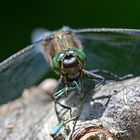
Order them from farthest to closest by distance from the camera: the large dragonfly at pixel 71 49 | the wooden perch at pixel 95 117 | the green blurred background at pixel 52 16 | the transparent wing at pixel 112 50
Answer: the green blurred background at pixel 52 16
the transparent wing at pixel 112 50
the large dragonfly at pixel 71 49
the wooden perch at pixel 95 117

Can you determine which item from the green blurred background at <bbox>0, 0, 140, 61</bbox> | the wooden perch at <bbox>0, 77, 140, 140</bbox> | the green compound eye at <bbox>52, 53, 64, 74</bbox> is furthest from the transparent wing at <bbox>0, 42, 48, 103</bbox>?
the green blurred background at <bbox>0, 0, 140, 61</bbox>

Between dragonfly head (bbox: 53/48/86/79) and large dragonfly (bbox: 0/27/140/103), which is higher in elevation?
dragonfly head (bbox: 53/48/86/79)

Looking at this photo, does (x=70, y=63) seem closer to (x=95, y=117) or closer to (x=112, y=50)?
(x=95, y=117)

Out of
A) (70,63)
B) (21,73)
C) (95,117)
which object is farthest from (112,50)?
(95,117)

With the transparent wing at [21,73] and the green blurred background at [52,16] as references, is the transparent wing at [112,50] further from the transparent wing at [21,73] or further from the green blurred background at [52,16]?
the green blurred background at [52,16]

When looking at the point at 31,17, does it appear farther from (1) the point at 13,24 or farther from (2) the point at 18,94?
(2) the point at 18,94

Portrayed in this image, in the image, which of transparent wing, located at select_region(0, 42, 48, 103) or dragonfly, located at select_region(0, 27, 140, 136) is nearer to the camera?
dragonfly, located at select_region(0, 27, 140, 136)

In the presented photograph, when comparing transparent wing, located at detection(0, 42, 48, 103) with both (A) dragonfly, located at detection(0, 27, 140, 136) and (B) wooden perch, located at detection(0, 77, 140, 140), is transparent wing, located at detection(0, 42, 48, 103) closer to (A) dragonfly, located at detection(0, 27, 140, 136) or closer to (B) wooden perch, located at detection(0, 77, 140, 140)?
(A) dragonfly, located at detection(0, 27, 140, 136)

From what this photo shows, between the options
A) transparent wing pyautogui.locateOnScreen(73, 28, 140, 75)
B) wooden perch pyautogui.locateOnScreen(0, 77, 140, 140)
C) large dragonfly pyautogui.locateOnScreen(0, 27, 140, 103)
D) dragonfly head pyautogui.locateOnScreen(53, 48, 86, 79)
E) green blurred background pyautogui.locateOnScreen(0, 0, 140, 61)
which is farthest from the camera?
green blurred background pyautogui.locateOnScreen(0, 0, 140, 61)

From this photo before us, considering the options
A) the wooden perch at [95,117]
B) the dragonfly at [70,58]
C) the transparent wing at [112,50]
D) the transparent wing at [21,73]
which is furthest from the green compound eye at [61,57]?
the transparent wing at [21,73]
